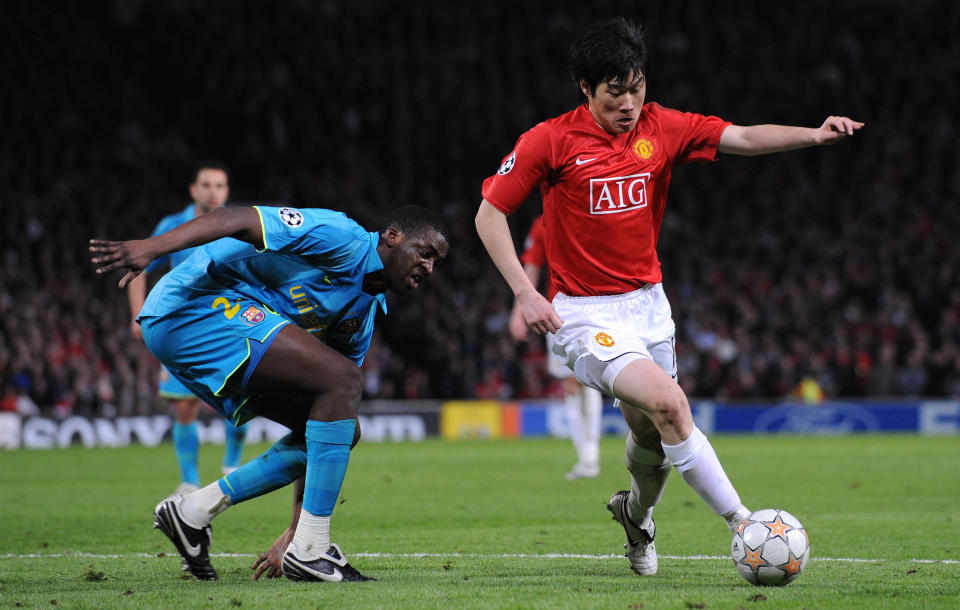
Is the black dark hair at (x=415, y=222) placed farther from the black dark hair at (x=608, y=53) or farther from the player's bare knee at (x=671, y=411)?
the player's bare knee at (x=671, y=411)

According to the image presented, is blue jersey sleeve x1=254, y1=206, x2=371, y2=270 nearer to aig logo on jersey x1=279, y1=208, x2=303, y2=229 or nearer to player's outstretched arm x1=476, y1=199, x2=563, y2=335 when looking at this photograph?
aig logo on jersey x1=279, y1=208, x2=303, y2=229

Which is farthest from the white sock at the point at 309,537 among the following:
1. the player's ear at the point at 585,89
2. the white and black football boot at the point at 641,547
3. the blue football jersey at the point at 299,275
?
the player's ear at the point at 585,89

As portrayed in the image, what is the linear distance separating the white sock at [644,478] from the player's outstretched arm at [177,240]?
2.05 m

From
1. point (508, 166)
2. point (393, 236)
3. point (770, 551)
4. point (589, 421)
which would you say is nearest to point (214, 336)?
point (393, 236)

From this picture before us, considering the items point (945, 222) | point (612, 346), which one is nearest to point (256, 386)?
point (612, 346)

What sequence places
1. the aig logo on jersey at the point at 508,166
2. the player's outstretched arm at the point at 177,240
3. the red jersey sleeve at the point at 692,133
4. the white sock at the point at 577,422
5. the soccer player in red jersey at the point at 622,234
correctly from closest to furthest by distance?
the player's outstretched arm at the point at 177,240 < the soccer player in red jersey at the point at 622,234 < the aig logo on jersey at the point at 508,166 < the red jersey sleeve at the point at 692,133 < the white sock at the point at 577,422

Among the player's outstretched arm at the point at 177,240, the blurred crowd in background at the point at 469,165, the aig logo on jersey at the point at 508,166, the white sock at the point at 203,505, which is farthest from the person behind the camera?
the blurred crowd in background at the point at 469,165

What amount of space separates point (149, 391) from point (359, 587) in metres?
16.4

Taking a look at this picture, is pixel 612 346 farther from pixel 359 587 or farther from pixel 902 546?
pixel 902 546

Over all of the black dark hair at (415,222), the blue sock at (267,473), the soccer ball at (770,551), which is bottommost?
the soccer ball at (770,551)

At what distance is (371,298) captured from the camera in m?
5.45

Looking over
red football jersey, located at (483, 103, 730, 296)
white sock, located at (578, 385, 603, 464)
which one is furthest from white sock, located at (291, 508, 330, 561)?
white sock, located at (578, 385, 603, 464)

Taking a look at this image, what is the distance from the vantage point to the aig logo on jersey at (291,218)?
4.98 metres

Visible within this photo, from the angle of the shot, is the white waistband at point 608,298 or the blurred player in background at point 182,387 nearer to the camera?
the white waistband at point 608,298
